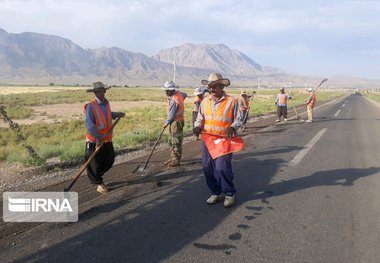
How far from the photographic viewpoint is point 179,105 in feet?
27.0

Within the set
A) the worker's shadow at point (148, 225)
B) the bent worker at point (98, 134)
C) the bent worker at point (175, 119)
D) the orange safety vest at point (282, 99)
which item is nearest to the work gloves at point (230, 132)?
the worker's shadow at point (148, 225)

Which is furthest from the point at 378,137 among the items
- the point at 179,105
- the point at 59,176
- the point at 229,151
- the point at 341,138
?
the point at 59,176

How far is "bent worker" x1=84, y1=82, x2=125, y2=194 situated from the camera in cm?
592

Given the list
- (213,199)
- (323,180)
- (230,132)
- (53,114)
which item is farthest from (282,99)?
(53,114)

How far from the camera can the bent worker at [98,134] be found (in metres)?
5.92

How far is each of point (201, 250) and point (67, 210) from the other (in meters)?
2.31

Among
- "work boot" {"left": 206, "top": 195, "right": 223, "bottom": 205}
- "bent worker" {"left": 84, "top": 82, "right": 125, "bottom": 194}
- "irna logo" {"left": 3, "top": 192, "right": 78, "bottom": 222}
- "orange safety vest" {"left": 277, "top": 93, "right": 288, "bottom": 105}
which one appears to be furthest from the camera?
"orange safety vest" {"left": 277, "top": 93, "right": 288, "bottom": 105}

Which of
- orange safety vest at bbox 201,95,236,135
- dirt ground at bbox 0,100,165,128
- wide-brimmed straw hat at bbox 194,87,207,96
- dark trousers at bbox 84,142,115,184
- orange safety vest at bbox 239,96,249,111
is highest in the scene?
wide-brimmed straw hat at bbox 194,87,207,96

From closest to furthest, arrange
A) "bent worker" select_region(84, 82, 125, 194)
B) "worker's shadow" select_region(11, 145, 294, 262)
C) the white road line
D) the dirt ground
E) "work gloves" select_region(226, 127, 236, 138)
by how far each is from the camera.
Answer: "worker's shadow" select_region(11, 145, 294, 262)
"work gloves" select_region(226, 127, 236, 138)
"bent worker" select_region(84, 82, 125, 194)
the white road line
the dirt ground

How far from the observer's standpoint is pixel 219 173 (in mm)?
5492

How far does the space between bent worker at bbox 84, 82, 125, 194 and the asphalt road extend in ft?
1.23

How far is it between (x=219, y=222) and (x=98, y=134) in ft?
8.07

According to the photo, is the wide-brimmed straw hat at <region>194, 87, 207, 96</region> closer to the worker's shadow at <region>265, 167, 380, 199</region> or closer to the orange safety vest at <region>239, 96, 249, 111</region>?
the worker's shadow at <region>265, 167, 380, 199</region>

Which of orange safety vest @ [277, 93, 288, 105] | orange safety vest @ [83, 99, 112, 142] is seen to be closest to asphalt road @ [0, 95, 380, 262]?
orange safety vest @ [83, 99, 112, 142]
